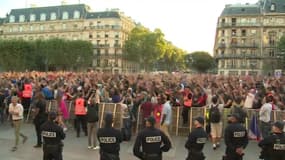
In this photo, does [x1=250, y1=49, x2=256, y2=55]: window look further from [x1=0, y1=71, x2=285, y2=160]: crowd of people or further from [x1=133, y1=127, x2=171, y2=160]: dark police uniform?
[x1=133, y1=127, x2=171, y2=160]: dark police uniform

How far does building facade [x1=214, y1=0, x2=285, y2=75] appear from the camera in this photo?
99.5 metres

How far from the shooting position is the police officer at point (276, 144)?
7336 millimetres

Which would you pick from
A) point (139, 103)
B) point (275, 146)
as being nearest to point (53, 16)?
point (139, 103)

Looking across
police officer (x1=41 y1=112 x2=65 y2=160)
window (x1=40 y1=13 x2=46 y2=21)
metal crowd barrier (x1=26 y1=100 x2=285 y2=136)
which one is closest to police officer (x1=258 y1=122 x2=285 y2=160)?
police officer (x1=41 y1=112 x2=65 y2=160)

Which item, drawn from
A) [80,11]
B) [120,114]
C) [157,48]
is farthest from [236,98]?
[80,11]

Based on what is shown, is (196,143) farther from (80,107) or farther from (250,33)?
(250,33)

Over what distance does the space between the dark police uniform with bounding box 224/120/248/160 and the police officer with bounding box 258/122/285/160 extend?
2.77 feet

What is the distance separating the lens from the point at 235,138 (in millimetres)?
8289

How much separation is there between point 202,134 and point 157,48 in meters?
94.5

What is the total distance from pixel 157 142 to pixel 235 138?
6.63 feet

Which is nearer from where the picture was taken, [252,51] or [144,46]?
[144,46]

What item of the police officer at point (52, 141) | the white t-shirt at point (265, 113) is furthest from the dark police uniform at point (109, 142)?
the white t-shirt at point (265, 113)

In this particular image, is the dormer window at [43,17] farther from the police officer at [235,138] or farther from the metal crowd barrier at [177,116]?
the police officer at [235,138]

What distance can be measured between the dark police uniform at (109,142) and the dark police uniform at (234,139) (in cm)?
247
